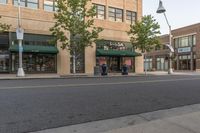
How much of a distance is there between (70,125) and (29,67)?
25.0 m

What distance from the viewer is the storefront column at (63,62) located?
103ft

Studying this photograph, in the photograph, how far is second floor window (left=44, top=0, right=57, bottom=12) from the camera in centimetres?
3106

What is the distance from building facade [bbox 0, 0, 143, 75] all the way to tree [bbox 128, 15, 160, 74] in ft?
6.33

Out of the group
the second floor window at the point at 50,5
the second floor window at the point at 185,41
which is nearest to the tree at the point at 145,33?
the second floor window at the point at 50,5

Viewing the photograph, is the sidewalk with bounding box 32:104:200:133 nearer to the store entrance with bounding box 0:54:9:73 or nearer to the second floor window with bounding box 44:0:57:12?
the store entrance with bounding box 0:54:9:73

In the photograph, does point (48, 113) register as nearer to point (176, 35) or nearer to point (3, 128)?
point (3, 128)

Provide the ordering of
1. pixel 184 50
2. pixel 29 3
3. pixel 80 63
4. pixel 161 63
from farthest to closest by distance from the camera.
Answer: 1. pixel 161 63
2. pixel 184 50
3. pixel 80 63
4. pixel 29 3

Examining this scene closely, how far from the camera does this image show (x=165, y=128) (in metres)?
5.77

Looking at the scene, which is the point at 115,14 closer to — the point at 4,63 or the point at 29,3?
the point at 29,3

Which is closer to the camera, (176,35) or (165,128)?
(165,128)

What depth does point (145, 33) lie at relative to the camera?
113 ft

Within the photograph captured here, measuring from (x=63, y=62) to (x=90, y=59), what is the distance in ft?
12.9

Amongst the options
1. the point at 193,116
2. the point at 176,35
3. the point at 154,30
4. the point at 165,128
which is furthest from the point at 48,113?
the point at 176,35

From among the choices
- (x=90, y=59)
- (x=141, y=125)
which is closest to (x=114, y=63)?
(x=90, y=59)
